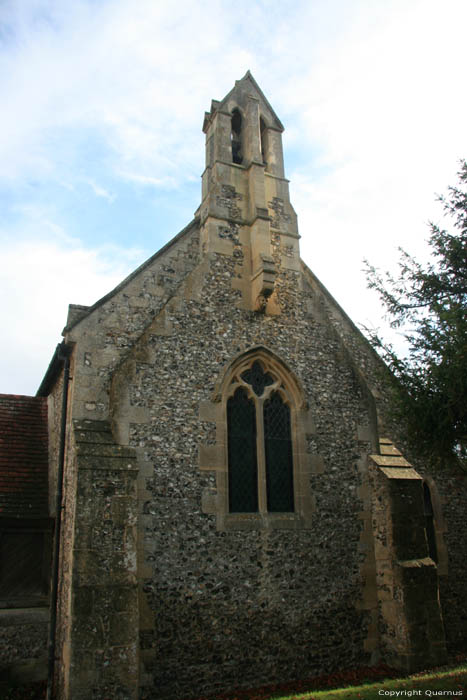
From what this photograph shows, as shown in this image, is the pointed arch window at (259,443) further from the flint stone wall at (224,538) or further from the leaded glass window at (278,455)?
the flint stone wall at (224,538)

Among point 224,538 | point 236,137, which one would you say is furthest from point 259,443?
point 236,137

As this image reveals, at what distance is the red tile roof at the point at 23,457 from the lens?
11.1 metres

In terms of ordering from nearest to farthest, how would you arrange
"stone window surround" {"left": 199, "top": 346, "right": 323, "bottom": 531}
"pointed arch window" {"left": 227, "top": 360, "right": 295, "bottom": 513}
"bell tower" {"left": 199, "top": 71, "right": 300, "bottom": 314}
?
"stone window surround" {"left": 199, "top": 346, "right": 323, "bottom": 531} < "pointed arch window" {"left": 227, "top": 360, "right": 295, "bottom": 513} < "bell tower" {"left": 199, "top": 71, "right": 300, "bottom": 314}

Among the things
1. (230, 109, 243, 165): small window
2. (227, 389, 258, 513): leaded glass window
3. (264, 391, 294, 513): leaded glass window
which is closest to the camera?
(227, 389, 258, 513): leaded glass window

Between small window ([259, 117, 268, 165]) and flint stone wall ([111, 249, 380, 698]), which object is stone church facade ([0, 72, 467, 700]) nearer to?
flint stone wall ([111, 249, 380, 698])

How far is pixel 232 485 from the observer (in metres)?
10.9

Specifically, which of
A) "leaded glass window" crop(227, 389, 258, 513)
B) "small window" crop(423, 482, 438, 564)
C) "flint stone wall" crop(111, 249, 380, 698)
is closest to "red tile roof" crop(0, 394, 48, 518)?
"flint stone wall" crop(111, 249, 380, 698)

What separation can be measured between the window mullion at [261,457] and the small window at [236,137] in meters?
6.48

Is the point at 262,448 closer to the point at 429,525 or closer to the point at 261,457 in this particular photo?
the point at 261,457

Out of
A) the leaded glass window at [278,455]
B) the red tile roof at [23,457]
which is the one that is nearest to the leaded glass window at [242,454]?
the leaded glass window at [278,455]

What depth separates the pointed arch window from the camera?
36.2ft

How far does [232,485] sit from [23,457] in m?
4.69

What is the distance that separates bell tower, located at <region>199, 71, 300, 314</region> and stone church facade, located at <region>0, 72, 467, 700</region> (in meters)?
0.05

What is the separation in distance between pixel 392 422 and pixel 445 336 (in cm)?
418
